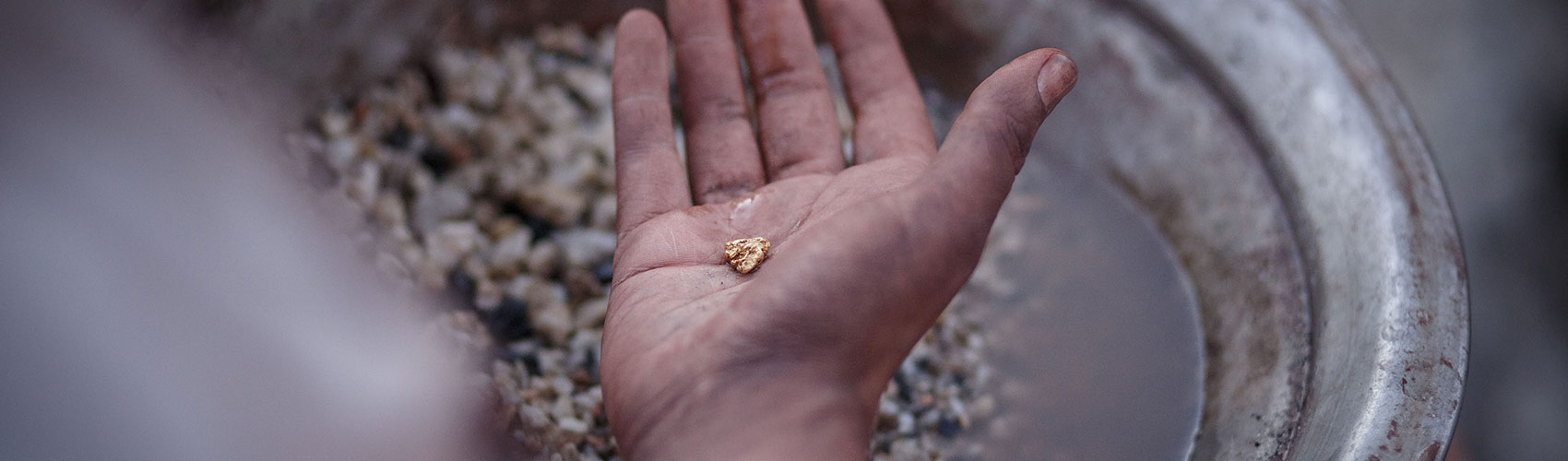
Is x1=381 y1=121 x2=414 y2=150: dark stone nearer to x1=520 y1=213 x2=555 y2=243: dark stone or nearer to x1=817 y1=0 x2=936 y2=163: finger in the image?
x1=520 y1=213 x2=555 y2=243: dark stone

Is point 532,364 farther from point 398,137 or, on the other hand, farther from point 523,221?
point 398,137

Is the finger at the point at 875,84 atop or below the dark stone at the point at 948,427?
atop

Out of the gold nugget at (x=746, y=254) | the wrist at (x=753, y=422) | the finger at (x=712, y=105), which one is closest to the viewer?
the wrist at (x=753, y=422)

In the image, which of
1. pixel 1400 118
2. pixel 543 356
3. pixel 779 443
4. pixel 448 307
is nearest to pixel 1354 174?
pixel 1400 118

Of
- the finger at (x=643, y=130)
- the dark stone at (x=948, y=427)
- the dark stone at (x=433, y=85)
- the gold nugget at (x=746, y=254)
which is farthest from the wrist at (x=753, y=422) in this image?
the dark stone at (x=433, y=85)

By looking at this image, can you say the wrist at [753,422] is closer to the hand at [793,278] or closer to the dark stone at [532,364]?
the hand at [793,278]

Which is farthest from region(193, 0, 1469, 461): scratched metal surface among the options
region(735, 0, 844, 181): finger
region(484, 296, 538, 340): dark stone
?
region(484, 296, 538, 340): dark stone
